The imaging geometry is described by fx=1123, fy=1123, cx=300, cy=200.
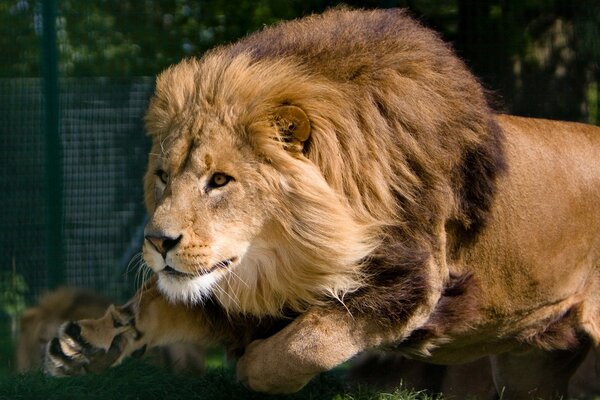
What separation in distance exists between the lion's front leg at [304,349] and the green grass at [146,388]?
1.57ft

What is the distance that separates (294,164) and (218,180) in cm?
27

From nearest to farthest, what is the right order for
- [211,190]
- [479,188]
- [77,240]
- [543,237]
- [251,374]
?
[211,190], [251,374], [479,188], [543,237], [77,240]

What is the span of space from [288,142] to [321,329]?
69 cm

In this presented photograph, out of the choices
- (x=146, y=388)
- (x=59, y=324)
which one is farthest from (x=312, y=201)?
(x=59, y=324)

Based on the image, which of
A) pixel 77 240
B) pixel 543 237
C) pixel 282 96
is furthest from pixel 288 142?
pixel 77 240

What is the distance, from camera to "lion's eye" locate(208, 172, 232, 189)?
389cm

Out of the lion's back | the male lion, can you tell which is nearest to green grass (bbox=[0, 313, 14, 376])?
the male lion

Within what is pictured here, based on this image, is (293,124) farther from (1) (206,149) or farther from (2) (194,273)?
(2) (194,273)

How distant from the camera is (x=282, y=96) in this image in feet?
13.2

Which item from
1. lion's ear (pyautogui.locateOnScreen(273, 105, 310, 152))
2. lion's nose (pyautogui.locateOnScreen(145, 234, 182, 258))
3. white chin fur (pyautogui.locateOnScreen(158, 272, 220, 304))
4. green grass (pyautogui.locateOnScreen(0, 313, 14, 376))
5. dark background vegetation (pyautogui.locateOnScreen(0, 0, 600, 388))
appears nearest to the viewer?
lion's nose (pyautogui.locateOnScreen(145, 234, 182, 258))

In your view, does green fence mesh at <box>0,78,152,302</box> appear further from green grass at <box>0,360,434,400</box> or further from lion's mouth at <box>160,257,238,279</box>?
lion's mouth at <box>160,257,238,279</box>

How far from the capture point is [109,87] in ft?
21.4

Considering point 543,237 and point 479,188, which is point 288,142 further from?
point 543,237

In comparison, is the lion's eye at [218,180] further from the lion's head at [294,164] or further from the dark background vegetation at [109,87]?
the dark background vegetation at [109,87]
